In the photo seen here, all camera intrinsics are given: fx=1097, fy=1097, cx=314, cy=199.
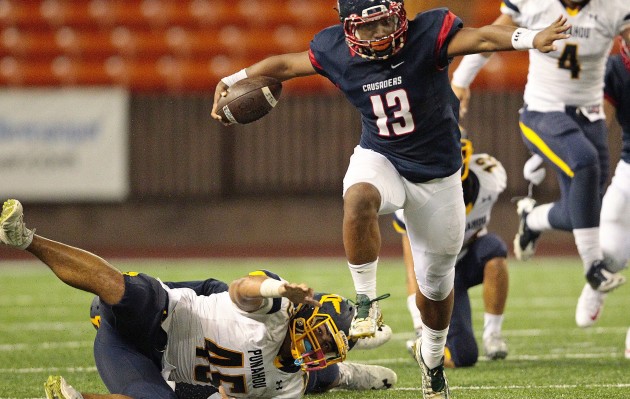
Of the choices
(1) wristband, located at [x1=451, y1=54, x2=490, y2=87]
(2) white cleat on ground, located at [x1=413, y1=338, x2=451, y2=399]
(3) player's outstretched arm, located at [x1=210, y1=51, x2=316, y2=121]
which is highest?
(3) player's outstretched arm, located at [x1=210, y1=51, x2=316, y2=121]

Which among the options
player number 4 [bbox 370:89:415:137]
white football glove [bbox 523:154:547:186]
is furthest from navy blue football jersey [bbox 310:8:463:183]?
white football glove [bbox 523:154:547:186]

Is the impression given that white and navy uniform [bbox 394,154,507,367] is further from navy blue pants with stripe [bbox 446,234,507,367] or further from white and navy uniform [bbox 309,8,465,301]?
white and navy uniform [bbox 309,8,465,301]

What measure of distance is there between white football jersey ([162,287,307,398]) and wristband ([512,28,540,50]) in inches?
46.2

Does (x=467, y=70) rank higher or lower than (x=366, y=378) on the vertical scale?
higher

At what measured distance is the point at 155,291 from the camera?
3859 mm

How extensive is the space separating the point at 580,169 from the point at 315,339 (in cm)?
206

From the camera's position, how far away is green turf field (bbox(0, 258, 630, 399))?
180 inches

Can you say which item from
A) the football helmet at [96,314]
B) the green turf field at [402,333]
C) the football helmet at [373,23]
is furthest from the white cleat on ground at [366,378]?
the football helmet at [373,23]

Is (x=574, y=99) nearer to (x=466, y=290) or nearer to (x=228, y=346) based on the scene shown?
(x=466, y=290)

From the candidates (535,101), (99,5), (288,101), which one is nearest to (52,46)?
(99,5)

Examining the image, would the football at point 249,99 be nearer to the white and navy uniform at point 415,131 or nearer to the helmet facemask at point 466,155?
the white and navy uniform at point 415,131

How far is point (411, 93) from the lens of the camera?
3.97m

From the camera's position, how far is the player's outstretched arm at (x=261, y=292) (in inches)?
132

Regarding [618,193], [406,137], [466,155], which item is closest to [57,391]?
[406,137]
